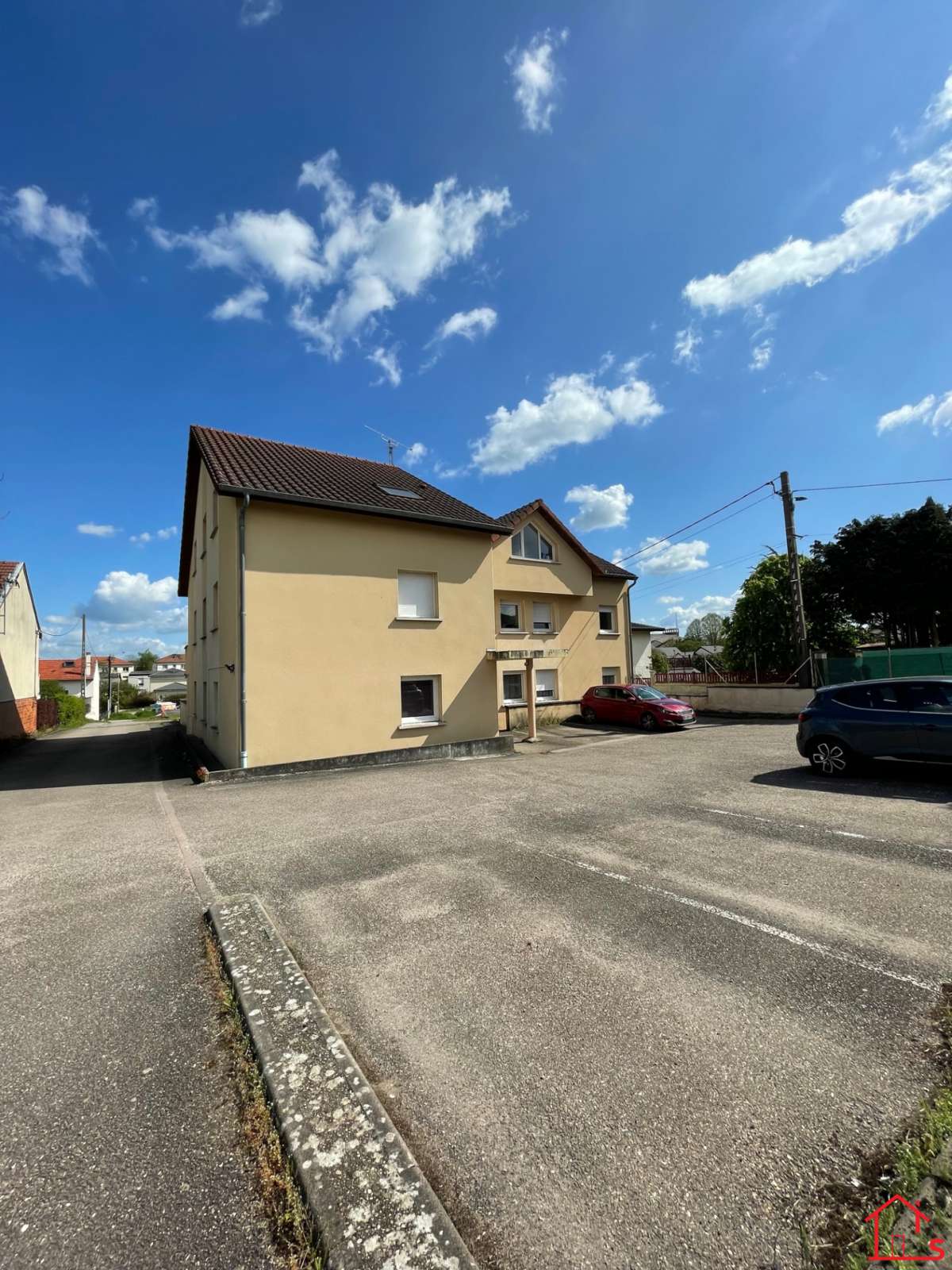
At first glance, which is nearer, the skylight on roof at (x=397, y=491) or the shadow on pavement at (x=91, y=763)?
the shadow on pavement at (x=91, y=763)

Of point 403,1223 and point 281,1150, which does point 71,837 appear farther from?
point 403,1223

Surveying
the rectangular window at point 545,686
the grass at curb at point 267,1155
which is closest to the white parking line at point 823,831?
the grass at curb at point 267,1155

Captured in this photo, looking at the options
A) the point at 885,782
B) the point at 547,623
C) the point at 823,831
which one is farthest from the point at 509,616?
the point at 823,831

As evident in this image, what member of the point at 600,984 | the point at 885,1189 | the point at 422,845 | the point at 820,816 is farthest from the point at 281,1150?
the point at 820,816

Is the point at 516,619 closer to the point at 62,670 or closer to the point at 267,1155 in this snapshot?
the point at 267,1155

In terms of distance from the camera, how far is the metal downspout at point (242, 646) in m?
10.5

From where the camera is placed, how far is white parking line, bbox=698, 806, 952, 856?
546 cm

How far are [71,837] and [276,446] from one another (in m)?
11.4

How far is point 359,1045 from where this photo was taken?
2.66 metres

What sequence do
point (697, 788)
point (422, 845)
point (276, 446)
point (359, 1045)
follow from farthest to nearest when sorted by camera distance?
point (276, 446)
point (697, 788)
point (422, 845)
point (359, 1045)

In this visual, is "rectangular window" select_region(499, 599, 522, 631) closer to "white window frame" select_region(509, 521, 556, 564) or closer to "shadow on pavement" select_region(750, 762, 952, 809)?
"white window frame" select_region(509, 521, 556, 564)

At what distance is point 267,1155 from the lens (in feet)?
6.61

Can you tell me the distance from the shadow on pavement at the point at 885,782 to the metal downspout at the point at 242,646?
9.23m

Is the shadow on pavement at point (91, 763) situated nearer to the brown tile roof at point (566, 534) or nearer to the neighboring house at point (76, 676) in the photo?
the brown tile roof at point (566, 534)
